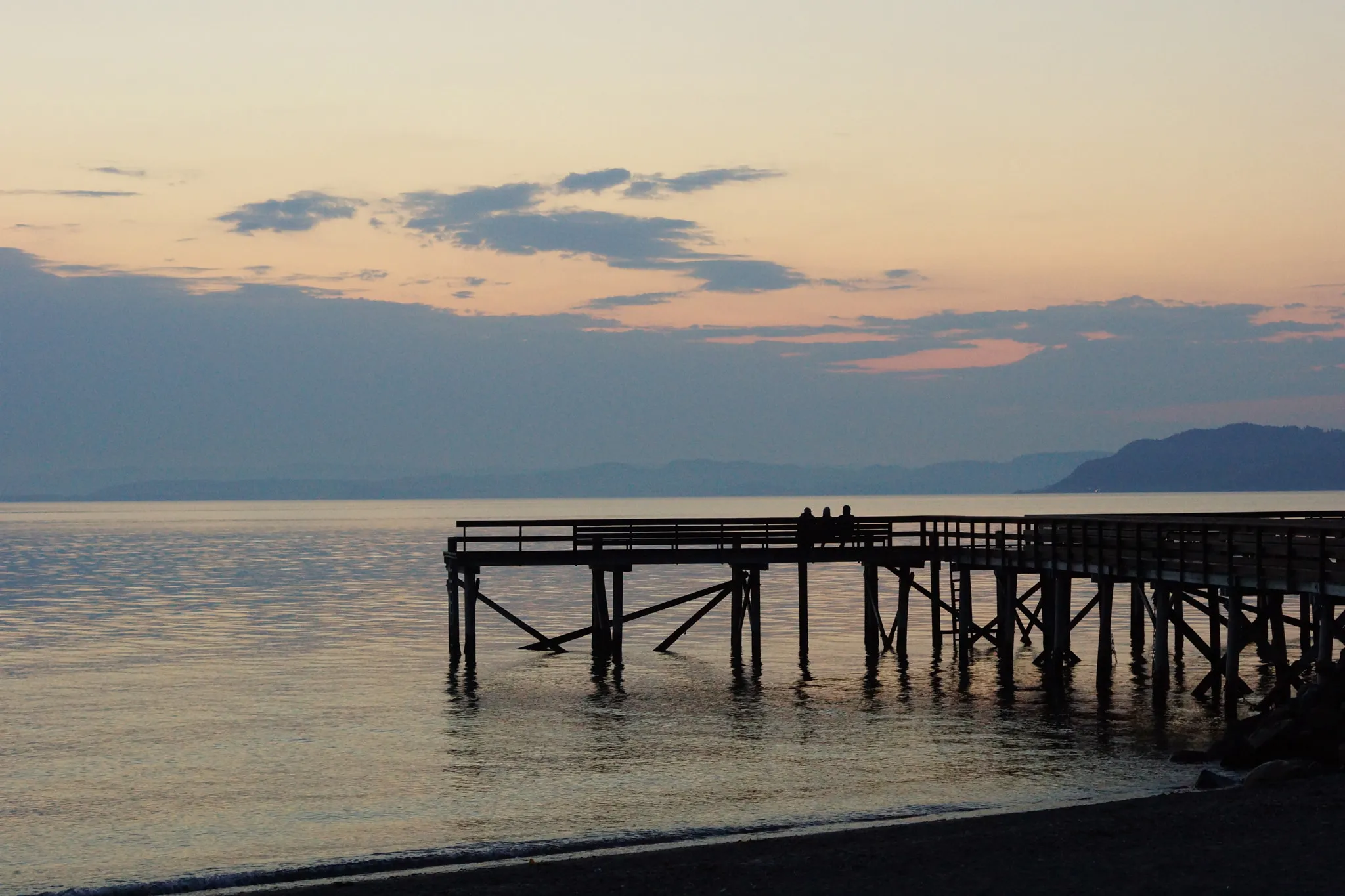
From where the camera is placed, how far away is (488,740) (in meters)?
30.1

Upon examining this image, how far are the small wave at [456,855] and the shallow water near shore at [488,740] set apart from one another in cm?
11

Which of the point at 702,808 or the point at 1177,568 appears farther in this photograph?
the point at 1177,568

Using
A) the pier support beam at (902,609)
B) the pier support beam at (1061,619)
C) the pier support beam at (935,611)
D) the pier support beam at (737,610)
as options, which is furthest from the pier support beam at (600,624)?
the pier support beam at (1061,619)

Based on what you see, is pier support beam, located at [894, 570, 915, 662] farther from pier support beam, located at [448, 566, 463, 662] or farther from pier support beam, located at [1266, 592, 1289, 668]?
pier support beam, located at [448, 566, 463, 662]

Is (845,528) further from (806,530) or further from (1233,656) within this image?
(1233,656)

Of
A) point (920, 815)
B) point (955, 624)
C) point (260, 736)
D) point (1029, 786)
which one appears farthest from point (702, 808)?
point (955, 624)

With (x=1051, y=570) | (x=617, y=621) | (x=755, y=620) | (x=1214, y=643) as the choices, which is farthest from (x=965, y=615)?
(x=617, y=621)

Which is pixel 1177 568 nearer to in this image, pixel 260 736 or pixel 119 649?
pixel 260 736

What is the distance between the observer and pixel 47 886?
18.9 m

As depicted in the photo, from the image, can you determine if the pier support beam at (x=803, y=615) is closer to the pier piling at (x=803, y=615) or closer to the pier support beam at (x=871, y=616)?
the pier piling at (x=803, y=615)

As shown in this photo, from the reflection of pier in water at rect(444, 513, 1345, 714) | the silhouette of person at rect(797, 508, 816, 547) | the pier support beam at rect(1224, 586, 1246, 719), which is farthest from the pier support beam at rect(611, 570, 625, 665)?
the pier support beam at rect(1224, 586, 1246, 719)

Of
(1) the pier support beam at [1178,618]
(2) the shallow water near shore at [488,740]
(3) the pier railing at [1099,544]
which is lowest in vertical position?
(2) the shallow water near shore at [488,740]

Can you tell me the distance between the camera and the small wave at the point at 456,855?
1895 cm

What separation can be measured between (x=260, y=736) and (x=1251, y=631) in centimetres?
2515
